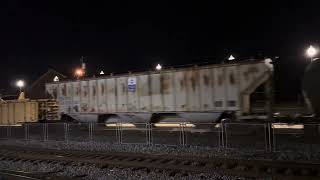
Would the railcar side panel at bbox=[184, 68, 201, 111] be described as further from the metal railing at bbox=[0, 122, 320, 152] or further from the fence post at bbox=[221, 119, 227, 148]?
the fence post at bbox=[221, 119, 227, 148]

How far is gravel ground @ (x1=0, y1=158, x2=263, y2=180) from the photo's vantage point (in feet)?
40.8

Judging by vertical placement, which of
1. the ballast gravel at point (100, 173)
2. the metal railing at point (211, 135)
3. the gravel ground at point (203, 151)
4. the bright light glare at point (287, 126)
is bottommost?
the ballast gravel at point (100, 173)

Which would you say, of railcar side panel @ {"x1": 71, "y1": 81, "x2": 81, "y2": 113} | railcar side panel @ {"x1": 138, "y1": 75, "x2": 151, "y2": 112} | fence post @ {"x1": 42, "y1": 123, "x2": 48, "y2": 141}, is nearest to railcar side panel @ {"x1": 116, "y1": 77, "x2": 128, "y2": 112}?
railcar side panel @ {"x1": 138, "y1": 75, "x2": 151, "y2": 112}

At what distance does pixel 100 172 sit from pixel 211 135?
9555 millimetres

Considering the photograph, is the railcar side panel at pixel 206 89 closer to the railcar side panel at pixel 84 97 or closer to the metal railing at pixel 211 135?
the metal railing at pixel 211 135

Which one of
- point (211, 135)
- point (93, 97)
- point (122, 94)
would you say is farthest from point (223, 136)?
point (93, 97)

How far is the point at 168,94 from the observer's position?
1001 inches

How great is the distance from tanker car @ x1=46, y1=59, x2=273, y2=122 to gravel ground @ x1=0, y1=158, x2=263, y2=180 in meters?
10.1

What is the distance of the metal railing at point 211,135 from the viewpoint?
1722 cm

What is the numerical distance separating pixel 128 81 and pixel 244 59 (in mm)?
8282

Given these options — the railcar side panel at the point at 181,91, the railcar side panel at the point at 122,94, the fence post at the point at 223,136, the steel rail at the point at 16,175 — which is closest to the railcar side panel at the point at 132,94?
the railcar side panel at the point at 122,94

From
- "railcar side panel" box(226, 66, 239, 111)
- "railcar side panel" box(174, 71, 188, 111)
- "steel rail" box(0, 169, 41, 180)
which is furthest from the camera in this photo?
"railcar side panel" box(174, 71, 188, 111)

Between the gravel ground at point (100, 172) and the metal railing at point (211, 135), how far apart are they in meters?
5.19

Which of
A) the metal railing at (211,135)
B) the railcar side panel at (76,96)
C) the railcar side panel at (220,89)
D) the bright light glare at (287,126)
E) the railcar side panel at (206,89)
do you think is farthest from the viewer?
the railcar side panel at (76,96)
